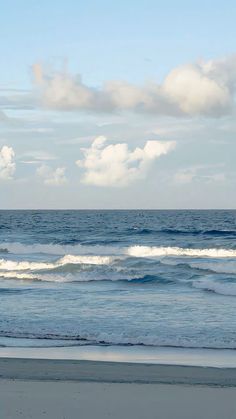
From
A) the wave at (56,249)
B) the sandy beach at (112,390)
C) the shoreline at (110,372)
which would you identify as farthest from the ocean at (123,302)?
the wave at (56,249)

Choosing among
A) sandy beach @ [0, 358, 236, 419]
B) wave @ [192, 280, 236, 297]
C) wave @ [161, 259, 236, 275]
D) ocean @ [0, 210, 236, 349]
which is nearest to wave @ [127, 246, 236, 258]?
→ ocean @ [0, 210, 236, 349]

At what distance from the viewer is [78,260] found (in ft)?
116

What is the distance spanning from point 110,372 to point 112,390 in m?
1.10

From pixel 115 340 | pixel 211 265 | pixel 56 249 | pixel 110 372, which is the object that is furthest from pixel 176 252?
pixel 110 372

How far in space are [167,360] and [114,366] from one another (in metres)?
1.18

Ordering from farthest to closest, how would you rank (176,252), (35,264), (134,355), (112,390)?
(176,252), (35,264), (134,355), (112,390)

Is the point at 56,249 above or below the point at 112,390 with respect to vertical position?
above

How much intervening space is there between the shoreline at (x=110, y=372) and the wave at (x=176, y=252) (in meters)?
27.8

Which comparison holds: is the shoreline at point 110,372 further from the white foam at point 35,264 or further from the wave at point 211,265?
the white foam at point 35,264

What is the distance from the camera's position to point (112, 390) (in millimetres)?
8609

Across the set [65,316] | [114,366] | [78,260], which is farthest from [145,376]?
[78,260]

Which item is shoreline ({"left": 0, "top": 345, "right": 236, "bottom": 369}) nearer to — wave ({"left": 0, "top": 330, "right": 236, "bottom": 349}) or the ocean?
wave ({"left": 0, "top": 330, "right": 236, "bottom": 349})

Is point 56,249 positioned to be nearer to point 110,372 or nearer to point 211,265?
point 211,265

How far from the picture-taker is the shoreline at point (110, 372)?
9164 mm
